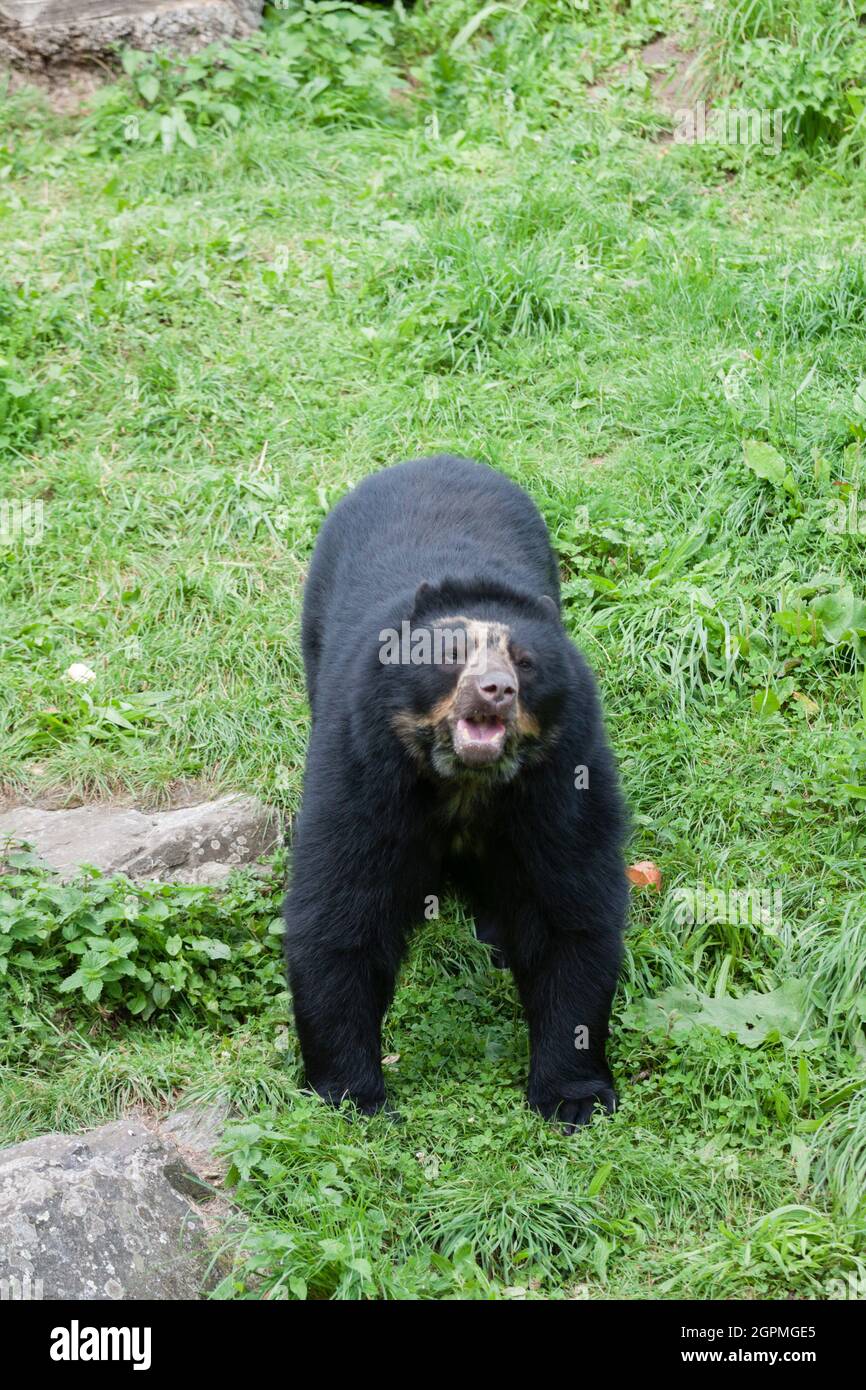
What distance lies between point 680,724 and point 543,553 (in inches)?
33.4

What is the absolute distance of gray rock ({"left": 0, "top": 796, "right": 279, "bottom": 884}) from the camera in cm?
540

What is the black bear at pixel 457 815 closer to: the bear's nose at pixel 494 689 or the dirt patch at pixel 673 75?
the bear's nose at pixel 494 689

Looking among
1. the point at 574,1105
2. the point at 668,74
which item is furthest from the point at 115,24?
the point at 574,1105

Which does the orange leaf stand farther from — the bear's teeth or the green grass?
the bear's teeth

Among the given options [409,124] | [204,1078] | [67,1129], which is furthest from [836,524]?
[409,124]

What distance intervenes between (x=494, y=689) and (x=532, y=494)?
2966 millimetres

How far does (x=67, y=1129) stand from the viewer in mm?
4652

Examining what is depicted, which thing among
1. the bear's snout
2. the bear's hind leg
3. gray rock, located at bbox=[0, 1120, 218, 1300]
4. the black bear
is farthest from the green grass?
the bear's snout

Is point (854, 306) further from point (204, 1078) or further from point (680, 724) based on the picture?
point (204, 1078)

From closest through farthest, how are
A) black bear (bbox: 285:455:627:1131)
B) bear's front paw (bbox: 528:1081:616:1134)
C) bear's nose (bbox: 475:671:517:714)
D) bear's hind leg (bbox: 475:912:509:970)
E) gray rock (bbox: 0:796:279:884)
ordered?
bear's nose (bbox: 475:671:517:714), black bear (bbox: 285:455:627:1131), bear's front paw (bbox: 528:1081:616:1134), bear's hind leg (bbox: 475:912:509:970), gray rock (bbox: 0:796:279:884)

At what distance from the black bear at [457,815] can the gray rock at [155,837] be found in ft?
3.02

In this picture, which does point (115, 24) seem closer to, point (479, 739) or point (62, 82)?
point (62, 82)

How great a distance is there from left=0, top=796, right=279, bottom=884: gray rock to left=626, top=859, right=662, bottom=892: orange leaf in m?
1.34

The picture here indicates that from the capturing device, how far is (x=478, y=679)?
3.99m
